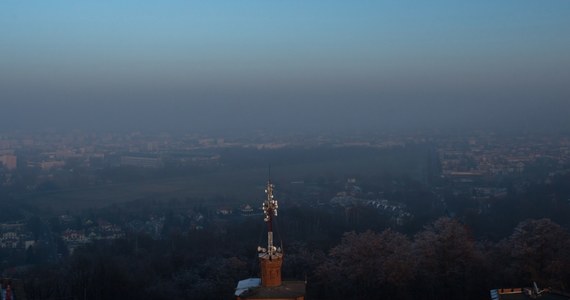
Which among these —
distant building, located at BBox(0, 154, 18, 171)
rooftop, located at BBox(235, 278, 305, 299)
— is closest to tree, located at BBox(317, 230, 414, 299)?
rooftop, located at BBox(235, 278, 305, 299)

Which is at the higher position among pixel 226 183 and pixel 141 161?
pixel 141 161

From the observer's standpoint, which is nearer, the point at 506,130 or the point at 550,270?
the point at 550,270

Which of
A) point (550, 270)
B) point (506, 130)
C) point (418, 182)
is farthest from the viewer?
point (506, 130)

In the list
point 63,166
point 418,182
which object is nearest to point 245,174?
point 418,182

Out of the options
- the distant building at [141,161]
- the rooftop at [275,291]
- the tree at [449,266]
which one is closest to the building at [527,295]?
the rooftop at [275,291]

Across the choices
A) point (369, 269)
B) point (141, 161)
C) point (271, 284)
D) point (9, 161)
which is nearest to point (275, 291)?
point (271, 284)

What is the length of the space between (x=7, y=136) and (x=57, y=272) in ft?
155

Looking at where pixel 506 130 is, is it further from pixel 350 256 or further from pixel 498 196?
pixel 350 256

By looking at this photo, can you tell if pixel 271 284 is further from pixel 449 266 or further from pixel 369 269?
pixel 449 266

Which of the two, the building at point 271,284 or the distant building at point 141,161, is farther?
the distant building at point 141,161

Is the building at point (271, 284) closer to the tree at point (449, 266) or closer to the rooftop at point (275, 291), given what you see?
the rooftop at point (275, 291)

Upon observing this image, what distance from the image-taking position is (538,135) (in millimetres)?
56594

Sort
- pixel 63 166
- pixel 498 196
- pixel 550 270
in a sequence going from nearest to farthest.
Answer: pixel 550 270, pixel 498 196, pixel 63 166

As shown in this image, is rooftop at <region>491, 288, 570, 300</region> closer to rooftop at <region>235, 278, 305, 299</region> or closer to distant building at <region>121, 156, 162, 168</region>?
rooftop at <region>235, 278, 305, 299</region>
